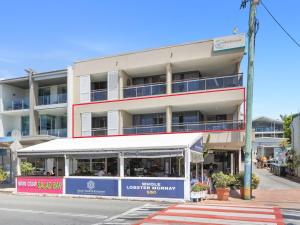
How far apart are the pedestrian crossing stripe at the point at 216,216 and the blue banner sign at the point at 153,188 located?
359 cm

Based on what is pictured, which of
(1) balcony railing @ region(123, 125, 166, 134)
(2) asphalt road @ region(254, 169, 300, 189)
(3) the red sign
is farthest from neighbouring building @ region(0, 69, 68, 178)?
(2) asphalt road @ region(254, 169, 300, 189)

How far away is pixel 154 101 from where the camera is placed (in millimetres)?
30172

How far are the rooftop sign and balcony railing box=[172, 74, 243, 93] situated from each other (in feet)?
6.63

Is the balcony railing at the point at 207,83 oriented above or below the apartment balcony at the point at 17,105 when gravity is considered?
above

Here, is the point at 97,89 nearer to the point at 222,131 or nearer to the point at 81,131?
the point at 81,131

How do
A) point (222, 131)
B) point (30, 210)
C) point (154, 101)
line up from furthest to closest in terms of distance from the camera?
point (154, 101) → point (222, 131) → point (30, 210)

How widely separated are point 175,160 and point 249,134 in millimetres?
10647

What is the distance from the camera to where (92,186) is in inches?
868

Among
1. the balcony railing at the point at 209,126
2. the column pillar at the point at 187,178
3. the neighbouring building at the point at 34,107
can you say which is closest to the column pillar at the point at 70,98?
the neighbouring building at the point at 34,107

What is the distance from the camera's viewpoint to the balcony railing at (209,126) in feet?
91.8

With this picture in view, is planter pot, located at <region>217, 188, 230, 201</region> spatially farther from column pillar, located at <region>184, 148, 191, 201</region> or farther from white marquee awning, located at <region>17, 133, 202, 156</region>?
white marquee awning, located at <region>17, 133, 202, 156</region>

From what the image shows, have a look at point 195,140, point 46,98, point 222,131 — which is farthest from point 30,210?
point 46,98

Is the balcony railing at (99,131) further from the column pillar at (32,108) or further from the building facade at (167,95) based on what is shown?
the column pillar at (32,108)

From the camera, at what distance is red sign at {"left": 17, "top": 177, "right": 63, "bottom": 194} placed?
75.8ft
